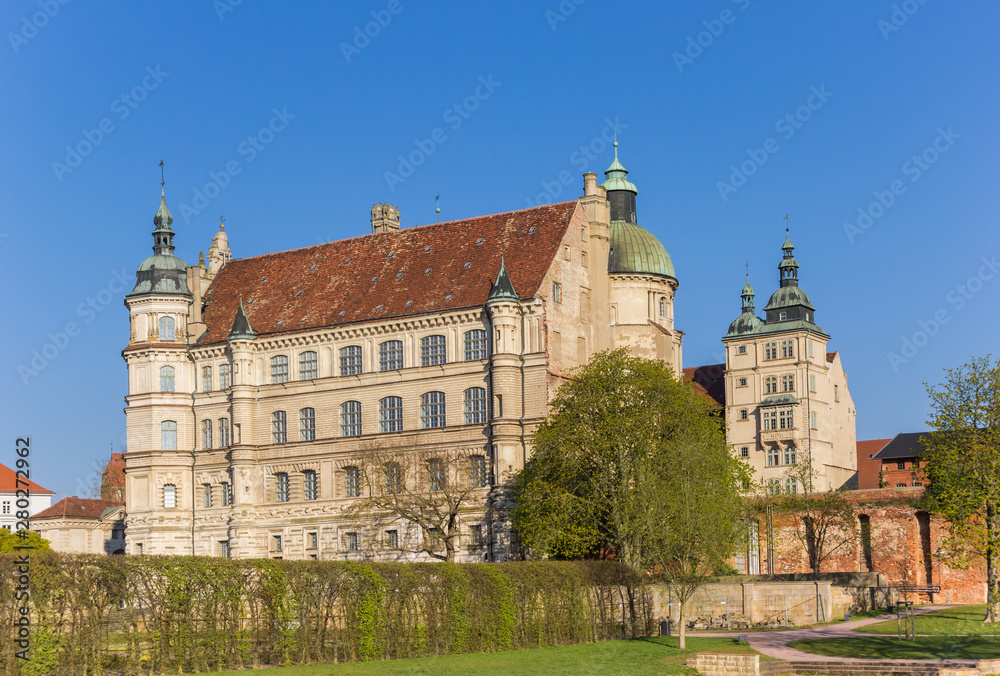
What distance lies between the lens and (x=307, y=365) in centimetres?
8300

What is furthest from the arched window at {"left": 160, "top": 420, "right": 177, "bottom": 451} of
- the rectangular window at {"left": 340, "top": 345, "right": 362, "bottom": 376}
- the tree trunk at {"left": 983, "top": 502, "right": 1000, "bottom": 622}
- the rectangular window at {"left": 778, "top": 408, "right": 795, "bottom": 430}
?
the rectangular window at {"left": 778, "top": 408, "right": 795, "bottom": 430}

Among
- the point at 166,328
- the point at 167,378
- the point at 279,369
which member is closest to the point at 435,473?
the point at 279,369

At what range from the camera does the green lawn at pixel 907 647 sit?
4475 centimetres

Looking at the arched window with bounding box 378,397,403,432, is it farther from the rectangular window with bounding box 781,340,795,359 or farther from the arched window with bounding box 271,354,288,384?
the rectangular window with bounding box 781,340,795,359

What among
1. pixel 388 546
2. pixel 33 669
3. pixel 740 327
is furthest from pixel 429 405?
pixel 740 327

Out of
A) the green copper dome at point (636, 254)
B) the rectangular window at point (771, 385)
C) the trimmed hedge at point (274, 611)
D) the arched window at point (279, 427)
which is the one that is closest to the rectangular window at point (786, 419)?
the rectangular window at point (771, 385)

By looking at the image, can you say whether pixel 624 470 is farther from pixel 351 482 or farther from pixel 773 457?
pixel 773 457

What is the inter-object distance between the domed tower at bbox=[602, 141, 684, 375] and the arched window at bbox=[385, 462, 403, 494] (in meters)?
17.8

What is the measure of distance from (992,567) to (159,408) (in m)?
50.2

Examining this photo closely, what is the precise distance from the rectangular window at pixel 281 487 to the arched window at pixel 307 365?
6007 mm

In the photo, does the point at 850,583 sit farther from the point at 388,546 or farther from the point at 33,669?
the point at 33,669

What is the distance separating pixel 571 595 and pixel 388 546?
25.1 metres

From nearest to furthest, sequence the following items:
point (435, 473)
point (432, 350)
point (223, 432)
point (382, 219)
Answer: point (435, 473) < point (432, 350) < point (223, 432) < point (382, 219)

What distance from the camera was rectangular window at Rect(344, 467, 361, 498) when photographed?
261 ft
